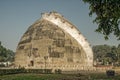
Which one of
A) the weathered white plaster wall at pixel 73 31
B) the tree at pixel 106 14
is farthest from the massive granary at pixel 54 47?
the tree at pixel 106 14

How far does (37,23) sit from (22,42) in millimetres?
7157

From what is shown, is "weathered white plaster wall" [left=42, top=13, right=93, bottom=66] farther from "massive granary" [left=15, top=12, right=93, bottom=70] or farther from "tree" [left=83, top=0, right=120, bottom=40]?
"tree" [left=83, top=0, right=120, bottom=40]

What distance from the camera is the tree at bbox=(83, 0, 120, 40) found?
22.1 m

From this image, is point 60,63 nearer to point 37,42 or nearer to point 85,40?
point 37,42

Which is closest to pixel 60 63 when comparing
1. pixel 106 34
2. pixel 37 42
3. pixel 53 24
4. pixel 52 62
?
pixel 52 62

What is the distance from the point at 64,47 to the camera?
2655 inches

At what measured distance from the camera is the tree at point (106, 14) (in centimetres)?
2206

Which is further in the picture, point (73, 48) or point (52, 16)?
point (52, 16)

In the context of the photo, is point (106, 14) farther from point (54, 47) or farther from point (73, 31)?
point (73, 31)

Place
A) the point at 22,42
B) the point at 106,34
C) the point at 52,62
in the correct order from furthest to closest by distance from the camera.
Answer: the point at 22,42 < the point at 52,62 < the point at 106,34

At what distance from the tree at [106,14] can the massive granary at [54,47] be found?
39182 mm

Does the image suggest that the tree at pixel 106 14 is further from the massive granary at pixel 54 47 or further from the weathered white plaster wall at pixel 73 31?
the weathered white plaster wall at pixel 73 31

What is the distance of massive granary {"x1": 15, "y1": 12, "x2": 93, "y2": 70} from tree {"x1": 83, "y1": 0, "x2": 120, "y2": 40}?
39182 mm

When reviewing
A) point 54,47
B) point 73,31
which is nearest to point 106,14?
point 54,47
